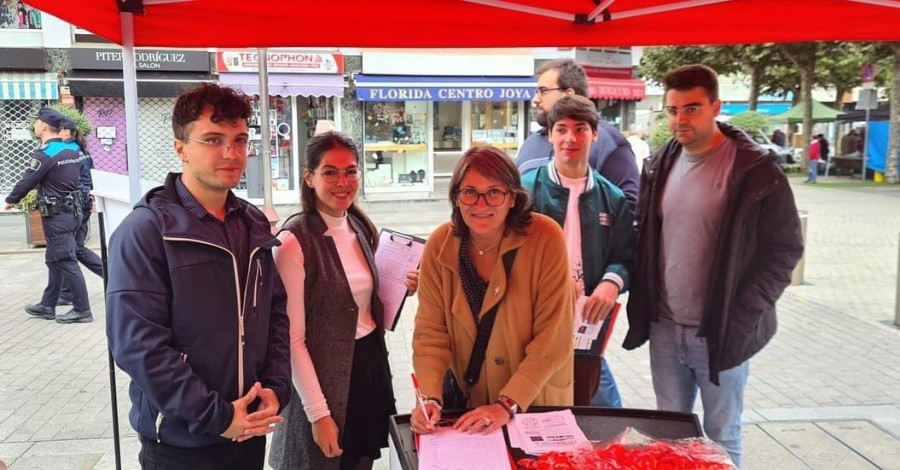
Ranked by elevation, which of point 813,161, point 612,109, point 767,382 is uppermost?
point 612,109

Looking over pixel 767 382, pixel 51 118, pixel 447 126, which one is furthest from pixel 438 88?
pixel 767 382

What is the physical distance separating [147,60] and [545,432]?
50.9ft

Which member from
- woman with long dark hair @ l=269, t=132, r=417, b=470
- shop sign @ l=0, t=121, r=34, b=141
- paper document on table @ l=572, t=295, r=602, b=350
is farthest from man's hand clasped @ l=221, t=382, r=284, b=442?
shop sign @ l=0, t=121, r=34, b=141

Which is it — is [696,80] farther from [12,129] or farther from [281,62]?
[12,129]

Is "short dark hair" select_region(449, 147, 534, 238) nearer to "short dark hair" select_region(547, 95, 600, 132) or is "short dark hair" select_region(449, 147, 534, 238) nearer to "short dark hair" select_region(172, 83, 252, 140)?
"short dark hair" select_region(547, 95, 600, 132)

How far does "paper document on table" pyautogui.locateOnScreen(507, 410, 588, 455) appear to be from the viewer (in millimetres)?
2066

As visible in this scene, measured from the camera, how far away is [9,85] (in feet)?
48.7

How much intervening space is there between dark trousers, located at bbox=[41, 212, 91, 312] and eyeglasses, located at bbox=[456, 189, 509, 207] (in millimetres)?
6133

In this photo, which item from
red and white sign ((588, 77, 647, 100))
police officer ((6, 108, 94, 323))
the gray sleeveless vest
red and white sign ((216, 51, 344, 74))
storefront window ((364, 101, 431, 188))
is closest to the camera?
the gray sleeveless vest

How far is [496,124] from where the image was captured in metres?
19.1

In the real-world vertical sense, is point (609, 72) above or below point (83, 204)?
above

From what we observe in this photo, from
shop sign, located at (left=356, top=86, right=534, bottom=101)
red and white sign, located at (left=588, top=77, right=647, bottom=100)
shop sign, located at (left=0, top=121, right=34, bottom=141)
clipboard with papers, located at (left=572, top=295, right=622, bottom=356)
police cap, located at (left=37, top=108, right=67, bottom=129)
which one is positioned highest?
red and white sign, located at (left=588, top=77, right=647, bottom=100)

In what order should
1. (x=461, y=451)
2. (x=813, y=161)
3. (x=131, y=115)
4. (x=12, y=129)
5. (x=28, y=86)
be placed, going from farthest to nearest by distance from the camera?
(x=813, y=161), (x=12, y=129), (x=28, y=86), (x=131, y=115), (x=461, y=451)

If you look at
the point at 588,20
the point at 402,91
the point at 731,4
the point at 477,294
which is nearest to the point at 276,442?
the point at 477,294
